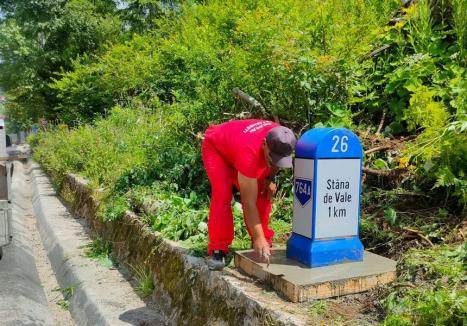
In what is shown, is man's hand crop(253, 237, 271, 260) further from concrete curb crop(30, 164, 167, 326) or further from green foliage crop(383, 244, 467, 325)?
concrete curb crop(30, 164, 167, 326)

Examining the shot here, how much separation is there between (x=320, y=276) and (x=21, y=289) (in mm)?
3810

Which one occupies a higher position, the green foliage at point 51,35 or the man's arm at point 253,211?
the green foliage at point 51,35

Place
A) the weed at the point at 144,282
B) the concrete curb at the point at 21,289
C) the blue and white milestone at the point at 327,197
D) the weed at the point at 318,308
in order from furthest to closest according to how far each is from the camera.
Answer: the weed at the point at 144,282 < the concrete curb at the point at 21,289 < the blue and white milestone at the point at 327,197 < the weed at the point at 318,308

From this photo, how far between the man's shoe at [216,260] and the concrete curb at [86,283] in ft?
3.20

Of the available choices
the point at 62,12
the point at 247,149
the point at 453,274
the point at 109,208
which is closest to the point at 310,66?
the point at 247,149

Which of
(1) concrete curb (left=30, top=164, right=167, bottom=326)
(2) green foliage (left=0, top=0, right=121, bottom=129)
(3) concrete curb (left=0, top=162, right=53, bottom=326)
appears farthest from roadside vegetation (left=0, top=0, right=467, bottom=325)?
(2) green foliage (left=0, top=0, right=121, bottom=129)

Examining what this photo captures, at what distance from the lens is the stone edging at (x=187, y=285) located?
293 cm

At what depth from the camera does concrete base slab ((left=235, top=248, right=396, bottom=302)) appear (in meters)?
2.88

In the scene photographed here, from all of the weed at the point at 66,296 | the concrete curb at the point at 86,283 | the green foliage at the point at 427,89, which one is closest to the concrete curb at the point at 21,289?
the weed at the point at 66,296

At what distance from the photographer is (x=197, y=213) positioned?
4.97 meters

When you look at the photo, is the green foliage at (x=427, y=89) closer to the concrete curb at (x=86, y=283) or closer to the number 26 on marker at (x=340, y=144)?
the number 26 on marker at (x=340, y=144)

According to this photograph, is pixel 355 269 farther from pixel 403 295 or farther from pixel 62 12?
pixel 62 12

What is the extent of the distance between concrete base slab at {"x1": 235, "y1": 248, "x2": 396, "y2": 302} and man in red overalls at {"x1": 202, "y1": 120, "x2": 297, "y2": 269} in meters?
0.15

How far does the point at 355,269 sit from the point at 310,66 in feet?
8.03
